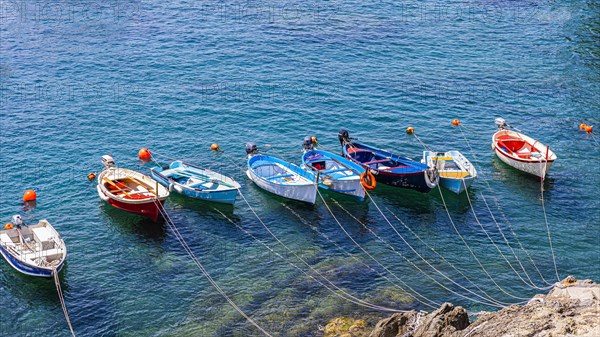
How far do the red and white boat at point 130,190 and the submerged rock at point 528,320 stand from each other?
918 inches

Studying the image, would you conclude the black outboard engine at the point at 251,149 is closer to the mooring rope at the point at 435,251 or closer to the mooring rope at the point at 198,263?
the mooring rope at the point at 198,263

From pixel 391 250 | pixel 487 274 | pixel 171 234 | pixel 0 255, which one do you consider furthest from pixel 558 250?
pixel 0 255

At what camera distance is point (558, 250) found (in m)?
54.4

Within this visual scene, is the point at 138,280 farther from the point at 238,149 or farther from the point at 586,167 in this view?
the point at 586,167

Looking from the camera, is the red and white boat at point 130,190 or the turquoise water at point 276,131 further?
the red and white boat at point 130,190

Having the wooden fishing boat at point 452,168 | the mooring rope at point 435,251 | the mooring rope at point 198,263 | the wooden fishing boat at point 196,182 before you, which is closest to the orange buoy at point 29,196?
the wooden fishing boat at point 196,182

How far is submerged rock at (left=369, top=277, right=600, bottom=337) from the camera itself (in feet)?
106

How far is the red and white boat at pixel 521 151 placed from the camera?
63531 mm

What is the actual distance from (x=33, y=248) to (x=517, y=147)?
41.5 metres

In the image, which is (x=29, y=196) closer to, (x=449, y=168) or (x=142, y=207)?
(x=142, y=207)

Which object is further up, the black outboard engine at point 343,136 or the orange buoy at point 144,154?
the black outboard engine at point 343,136

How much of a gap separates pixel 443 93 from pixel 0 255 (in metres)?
47.1

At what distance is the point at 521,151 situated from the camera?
6762cm

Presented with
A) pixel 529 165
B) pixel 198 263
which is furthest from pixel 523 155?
pixel 198 263
